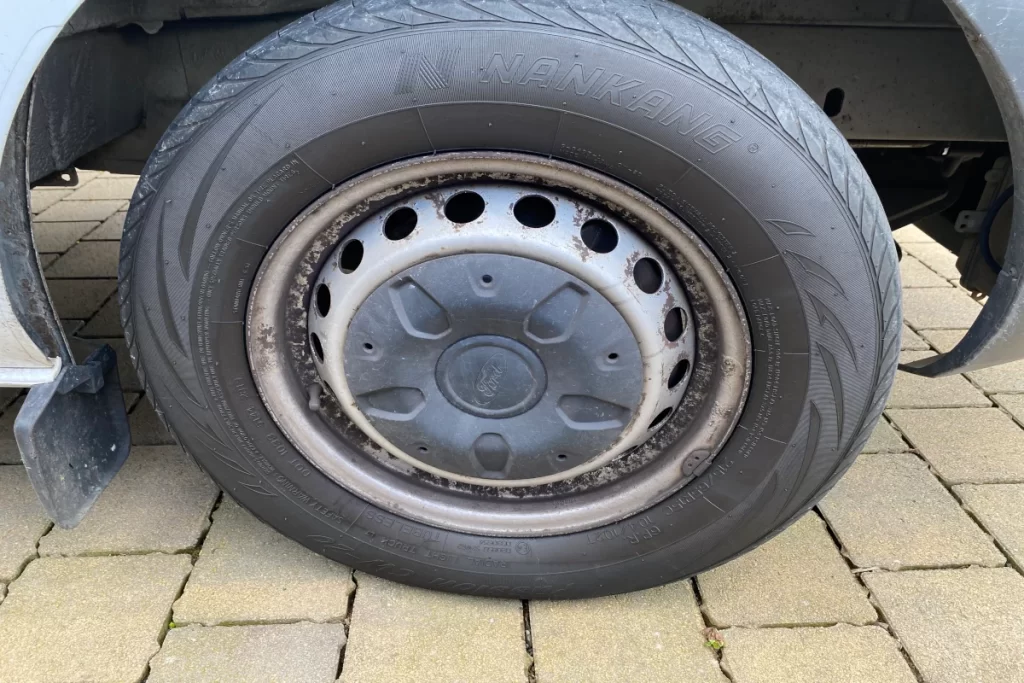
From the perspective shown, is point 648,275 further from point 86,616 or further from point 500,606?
point 86,616

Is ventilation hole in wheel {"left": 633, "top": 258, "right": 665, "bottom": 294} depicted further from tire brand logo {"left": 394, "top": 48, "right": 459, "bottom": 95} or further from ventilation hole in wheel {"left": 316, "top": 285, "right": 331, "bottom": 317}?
ventilation hole in wheel {"left": 316, "top": 285, "right": 331, "bottom": 317}

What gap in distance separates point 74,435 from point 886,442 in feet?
7.01

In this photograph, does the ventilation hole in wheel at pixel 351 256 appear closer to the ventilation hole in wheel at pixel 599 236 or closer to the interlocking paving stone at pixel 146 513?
the ventilation hole in wheel at pixel 599 236

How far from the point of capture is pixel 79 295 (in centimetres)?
290

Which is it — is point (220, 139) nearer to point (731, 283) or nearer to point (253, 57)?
point (253, 57)

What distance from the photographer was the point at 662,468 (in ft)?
4.69

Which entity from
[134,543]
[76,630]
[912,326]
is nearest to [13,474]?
[134,543]

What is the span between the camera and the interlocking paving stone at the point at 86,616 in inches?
55.4

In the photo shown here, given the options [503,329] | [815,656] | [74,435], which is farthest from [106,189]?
[815,656]

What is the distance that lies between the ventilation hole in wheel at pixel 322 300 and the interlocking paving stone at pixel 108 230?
8.48 feet

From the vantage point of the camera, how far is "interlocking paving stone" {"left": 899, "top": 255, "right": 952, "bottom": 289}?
3199 millimetres

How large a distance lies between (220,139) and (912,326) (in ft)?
8.86

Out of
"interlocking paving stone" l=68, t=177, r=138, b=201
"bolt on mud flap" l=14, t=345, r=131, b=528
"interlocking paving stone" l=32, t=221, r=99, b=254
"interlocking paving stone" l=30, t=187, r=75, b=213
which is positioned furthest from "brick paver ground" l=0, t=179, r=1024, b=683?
"interlocking paving stone" l=68, t=177, r=138, b=201

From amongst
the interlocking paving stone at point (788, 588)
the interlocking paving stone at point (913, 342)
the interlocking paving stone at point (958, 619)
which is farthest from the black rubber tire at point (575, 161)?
the interlocking paving stone at point (913, 342)
